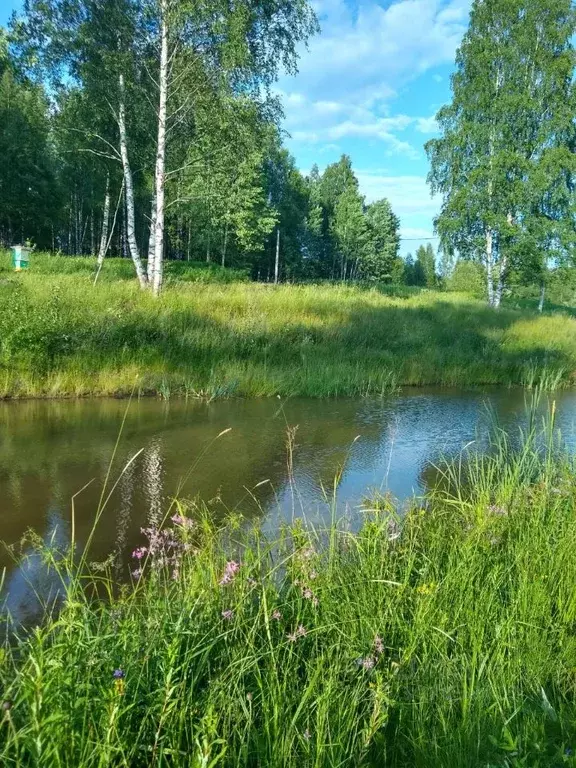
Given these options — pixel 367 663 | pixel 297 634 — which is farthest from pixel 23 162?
pixel 367 663

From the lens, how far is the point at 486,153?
77.9 feet

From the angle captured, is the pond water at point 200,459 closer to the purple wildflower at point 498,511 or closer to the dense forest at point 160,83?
the purple wildflower at point 498,511

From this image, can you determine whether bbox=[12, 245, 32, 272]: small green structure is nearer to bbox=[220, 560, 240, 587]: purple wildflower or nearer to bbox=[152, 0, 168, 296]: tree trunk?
bbox=[152, 0, 168, 296]: tree trunk

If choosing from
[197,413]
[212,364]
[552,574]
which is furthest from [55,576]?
[212,364]

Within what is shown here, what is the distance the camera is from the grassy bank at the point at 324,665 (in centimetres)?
157

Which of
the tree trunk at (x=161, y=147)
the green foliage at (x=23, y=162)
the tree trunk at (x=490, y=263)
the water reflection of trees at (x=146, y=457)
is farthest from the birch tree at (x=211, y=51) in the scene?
the green foliage at (x=23, y=162)

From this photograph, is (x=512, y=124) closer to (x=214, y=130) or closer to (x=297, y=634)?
(x=214, y=130)

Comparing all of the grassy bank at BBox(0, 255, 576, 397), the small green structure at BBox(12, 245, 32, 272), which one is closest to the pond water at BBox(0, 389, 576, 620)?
the grassy bank at BBox(0, 255, 576, 397)

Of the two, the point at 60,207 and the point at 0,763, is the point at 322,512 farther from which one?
the point at 60,207

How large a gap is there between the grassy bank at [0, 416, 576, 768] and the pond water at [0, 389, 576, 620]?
29.7 inches

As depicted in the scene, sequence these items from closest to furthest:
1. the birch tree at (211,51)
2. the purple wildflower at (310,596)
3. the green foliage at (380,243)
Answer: the purple wildflower at (310,596) → the birch tree at (211,51) → the green foliage at (380,243)

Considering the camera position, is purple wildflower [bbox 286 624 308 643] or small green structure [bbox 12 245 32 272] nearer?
purple wildflower [bbox 286 624 308 643]

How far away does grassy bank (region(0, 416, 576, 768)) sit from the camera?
157cm

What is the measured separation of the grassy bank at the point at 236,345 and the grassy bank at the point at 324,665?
245 inches
